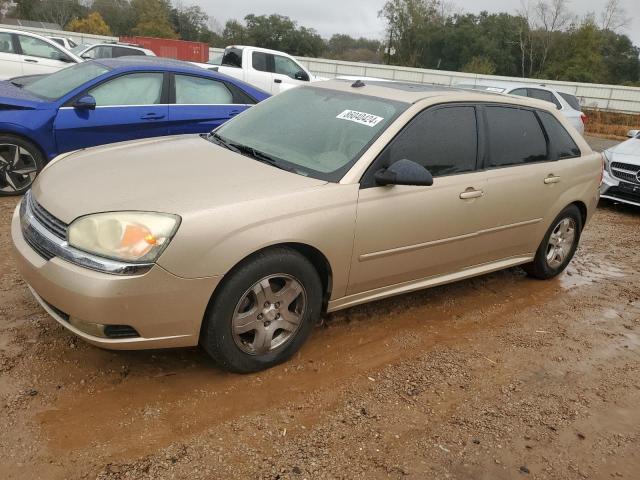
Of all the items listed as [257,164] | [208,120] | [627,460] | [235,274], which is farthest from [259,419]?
[208,120]

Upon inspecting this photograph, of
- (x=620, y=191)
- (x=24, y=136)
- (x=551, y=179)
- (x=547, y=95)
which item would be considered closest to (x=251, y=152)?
(x=551, y=179)

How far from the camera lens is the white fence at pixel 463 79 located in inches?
1184

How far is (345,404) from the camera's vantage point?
296cm

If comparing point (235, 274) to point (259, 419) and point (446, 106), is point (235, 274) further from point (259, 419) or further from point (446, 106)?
point (446, 106)

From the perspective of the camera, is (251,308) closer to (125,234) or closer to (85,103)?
(125,234)

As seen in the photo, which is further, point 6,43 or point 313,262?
point 6,43

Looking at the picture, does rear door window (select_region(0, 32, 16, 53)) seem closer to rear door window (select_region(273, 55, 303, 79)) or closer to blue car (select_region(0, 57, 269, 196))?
blue car (select_region(0, 57, 269, 196))

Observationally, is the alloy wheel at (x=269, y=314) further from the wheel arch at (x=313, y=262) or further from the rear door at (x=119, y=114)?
the rear door at (x=119, y=114)

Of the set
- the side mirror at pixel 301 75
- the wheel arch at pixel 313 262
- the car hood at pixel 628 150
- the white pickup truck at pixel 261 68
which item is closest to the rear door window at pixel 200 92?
the wheel arch at pixel 313 262

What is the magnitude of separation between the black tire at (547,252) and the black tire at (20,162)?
4974 millimetres

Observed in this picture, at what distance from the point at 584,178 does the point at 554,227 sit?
21.1 inches

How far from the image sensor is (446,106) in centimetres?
384

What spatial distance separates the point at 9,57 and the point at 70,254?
10.1m

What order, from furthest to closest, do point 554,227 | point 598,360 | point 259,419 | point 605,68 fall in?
1. point 605,68
2. point 554,227
3. point 598,360
4. point 259,419
